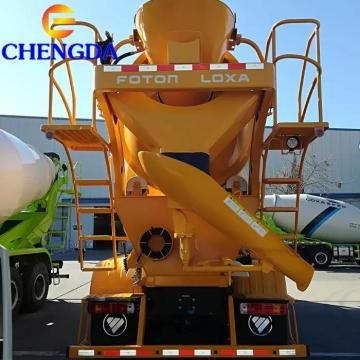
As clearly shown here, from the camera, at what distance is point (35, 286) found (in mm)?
8992

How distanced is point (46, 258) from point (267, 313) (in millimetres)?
6094

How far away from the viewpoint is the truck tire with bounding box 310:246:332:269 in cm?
1656

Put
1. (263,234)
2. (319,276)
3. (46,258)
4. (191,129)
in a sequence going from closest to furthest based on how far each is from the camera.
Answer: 1. (263,234)
2. (191,129)
3. (46,258)
4. (319,276)

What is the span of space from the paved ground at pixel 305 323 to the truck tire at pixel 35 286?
0.21 metres

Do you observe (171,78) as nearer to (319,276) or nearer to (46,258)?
(46,258)

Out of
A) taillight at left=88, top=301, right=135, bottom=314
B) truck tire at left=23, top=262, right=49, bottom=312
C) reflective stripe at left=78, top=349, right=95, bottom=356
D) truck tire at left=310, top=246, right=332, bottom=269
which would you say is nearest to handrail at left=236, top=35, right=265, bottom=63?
taillight at left=88, top=301, right=135, bottom=314

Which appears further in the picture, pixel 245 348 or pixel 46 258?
pixel 46 258

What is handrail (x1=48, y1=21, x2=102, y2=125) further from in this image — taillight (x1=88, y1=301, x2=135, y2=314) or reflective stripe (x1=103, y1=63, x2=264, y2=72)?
taillight (x1=88, y1=301, x2=135, y2=314)

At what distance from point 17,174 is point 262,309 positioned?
3.90 m

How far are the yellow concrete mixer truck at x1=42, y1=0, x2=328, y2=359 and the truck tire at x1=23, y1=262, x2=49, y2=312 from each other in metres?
4.08

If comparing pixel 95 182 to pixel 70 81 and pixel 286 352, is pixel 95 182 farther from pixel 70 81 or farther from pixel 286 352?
pixel 286 352

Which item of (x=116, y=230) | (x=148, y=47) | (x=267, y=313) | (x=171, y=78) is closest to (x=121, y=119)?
(x=171, y=78)

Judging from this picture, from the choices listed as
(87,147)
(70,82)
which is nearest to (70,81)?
(70,82)

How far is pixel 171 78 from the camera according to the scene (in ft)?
13.3
